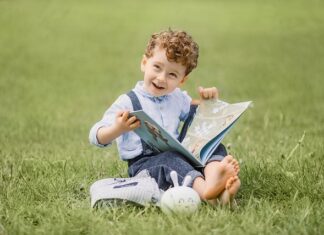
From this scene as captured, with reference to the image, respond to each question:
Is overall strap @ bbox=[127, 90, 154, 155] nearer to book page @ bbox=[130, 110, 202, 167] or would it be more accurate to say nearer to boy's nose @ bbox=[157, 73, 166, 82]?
book page @ bbox=[130, 110, 202, 167]

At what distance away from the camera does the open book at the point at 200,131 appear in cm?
350

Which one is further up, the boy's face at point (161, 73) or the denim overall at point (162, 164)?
the boy's face at point (161, 73)

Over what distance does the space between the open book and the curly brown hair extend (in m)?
0.31

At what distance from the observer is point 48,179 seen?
4.01 m

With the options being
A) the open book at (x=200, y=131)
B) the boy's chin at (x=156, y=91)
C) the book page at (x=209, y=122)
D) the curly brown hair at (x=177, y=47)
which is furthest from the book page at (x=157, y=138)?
the curly brown hair at (x=177, y=47)

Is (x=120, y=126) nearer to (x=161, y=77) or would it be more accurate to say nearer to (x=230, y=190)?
(x=161, y=77)

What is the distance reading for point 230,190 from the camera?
11.0 ft

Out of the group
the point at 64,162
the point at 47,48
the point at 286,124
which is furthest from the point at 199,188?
the point at 47,48

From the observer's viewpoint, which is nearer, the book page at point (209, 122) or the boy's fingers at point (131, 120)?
the boy's fingers at point (131, 120)

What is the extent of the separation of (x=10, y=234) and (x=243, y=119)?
406 cm

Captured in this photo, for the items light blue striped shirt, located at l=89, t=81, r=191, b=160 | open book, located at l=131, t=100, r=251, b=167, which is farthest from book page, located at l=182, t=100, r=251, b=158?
light blue striped shirt, located at l=89, t=81, r=191, b=160

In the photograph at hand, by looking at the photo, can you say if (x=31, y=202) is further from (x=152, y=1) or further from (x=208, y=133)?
(x=152, y=1)

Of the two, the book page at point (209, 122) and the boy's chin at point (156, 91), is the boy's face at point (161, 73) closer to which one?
the boy's chin at point (156, 91)

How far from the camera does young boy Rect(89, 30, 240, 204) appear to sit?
3.55 m
